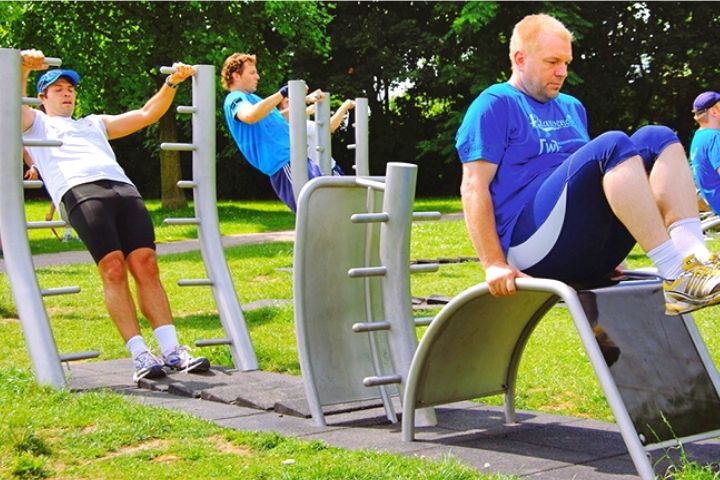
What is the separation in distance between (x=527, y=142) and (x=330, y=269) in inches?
46.8

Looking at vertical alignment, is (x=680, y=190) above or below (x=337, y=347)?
above

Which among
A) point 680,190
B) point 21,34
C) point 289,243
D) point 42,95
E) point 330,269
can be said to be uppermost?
point 21,34

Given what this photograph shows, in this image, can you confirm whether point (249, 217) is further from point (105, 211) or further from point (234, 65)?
point (105, 211)

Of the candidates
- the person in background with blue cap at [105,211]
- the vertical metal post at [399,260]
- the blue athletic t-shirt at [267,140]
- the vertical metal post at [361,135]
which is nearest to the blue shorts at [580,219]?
the vertical metal post at [399,260]

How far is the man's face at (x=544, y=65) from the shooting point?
4223 mm

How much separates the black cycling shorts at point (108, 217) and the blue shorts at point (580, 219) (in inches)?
102

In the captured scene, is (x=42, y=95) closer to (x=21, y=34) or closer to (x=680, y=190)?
(x=680, y=190)

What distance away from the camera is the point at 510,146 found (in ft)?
13.7

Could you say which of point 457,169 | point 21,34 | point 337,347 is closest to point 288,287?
point 337,347

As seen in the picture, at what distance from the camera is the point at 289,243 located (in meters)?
16.0

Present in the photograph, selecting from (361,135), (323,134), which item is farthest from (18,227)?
(361,135)

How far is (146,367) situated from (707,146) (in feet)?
21.4

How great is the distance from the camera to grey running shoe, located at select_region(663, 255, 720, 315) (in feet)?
11.7

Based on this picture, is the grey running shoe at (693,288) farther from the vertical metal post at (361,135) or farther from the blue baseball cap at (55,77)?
the vertical metal post at (361,135)
